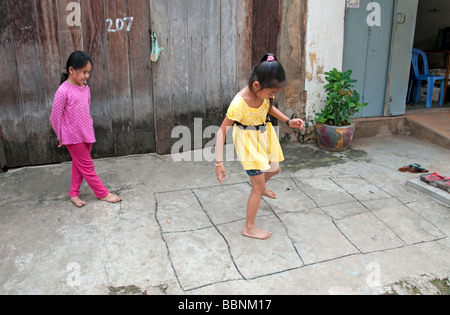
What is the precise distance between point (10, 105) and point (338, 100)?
3615 mm

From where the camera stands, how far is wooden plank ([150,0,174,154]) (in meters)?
4.24

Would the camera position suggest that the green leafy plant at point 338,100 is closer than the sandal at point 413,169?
No

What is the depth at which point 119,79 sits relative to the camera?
431cm

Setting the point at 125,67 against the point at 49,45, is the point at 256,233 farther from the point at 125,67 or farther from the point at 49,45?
the point at 49,45

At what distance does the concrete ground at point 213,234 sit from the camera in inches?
103

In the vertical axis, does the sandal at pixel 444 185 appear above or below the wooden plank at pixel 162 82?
below

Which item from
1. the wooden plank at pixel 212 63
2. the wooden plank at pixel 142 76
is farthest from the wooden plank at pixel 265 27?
the wooden plank at pixel 142 76

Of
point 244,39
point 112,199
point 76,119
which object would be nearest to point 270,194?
point 112,199

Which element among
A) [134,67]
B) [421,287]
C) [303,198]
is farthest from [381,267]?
[134,67]

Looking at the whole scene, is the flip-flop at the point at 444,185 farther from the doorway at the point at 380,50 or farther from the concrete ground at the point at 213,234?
the doorway at the point at 380,50

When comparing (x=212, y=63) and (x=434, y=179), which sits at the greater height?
(x=212, y=63)

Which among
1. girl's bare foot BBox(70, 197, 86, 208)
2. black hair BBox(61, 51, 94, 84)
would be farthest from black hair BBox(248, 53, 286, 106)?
girl's bare foot BBox(70, 197, 86, 208)

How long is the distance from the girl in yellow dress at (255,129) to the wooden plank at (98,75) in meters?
1.94

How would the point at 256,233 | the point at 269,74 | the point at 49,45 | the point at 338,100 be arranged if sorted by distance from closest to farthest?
the point at 269,74 → the point at 256,233 → the point at 49,45 → the point at 338,100
